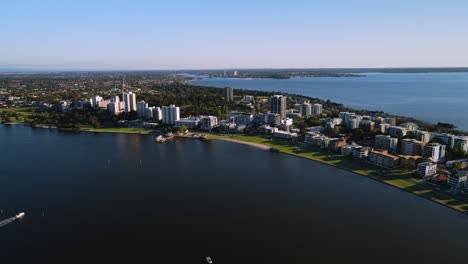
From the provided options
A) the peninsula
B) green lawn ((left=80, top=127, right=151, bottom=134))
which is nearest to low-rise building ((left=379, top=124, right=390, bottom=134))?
the peninsula

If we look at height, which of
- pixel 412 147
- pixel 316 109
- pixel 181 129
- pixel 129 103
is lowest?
pixel 181 129

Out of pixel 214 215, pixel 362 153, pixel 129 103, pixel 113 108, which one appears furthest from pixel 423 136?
pixel 113 108

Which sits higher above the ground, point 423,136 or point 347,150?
point 423,136

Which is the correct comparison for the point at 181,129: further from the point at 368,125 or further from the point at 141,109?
the point at 368,125

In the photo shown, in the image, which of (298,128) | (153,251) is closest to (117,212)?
(153,251)

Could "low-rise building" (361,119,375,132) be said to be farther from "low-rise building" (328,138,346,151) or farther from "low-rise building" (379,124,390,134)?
"low-rise building" (328,138,346,151)

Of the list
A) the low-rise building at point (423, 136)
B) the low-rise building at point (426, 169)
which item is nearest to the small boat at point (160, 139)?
the low-rise building at point (426, 169)

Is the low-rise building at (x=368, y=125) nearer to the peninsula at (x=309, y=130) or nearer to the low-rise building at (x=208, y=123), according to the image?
the peninsula at (x=309, y=130)
